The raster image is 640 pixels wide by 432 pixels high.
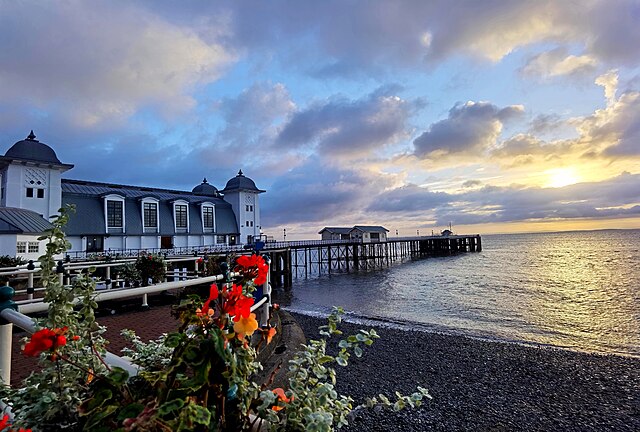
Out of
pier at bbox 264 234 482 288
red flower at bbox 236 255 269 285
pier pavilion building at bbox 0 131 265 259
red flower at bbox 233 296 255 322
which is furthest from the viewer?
pier at bbox 264 234 482 288

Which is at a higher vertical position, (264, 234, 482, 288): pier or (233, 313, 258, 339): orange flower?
(233, 313, 258, 339): orange flower

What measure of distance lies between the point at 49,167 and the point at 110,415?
28113 millimetres

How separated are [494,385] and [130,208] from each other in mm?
27836

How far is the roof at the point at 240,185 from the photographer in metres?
34.9

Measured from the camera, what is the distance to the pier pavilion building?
59.6 feet

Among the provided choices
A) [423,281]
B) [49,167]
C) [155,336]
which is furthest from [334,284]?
[155,336]

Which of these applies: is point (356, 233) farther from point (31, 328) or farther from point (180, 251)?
point (31, 328)

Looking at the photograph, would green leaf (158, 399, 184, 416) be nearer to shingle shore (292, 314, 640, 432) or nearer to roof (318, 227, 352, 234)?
shingle shore (292, 314, 640, 432)

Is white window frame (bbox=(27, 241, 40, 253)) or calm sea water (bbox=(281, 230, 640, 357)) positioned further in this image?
white window frame (bbox=(27, 241, 40, 253))

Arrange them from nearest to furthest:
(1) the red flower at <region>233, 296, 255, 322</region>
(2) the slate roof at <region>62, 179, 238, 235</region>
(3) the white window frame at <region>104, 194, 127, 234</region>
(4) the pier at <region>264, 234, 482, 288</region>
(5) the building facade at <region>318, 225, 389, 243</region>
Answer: (1) the red flower at <region>233, 296, 255, 322</region> → (2) the slate roof at <region>62, 179, 238, 235</region> → (3) the white window frame at <region>104, 194, 127, 234</region> → (4) the pier at <region>264, 234, 482, 288</region> → (5) the building facade at <region>318, 225, 389, 243</region>

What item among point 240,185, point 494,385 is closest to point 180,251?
point 240,185

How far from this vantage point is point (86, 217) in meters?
24.6

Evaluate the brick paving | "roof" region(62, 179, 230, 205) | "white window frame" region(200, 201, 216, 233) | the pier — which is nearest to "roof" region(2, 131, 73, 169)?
"roof" region(62, 179, 230, 205)

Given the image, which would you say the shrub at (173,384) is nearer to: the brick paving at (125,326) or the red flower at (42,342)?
the red flower at (42,342)
